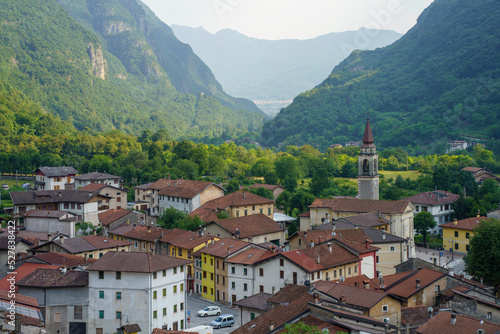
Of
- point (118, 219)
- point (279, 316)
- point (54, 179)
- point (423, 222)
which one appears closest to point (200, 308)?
point (279, 316)

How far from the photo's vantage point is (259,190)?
79625 mm

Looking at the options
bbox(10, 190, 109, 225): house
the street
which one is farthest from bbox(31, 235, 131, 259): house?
bbox(10, 190, 109, 225): house

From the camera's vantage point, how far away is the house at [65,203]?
71125 mm

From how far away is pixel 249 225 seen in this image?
59.4 metres

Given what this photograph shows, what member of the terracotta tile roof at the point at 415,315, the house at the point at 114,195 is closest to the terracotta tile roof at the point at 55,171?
the house at the point at 114,195

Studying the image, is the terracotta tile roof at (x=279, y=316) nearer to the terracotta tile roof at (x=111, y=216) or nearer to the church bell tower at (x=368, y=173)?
the terracotta tile roof at (x=111, y=216)

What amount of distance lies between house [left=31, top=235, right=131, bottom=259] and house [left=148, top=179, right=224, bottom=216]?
2124 cm

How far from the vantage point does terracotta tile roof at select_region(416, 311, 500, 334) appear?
26.0 metres

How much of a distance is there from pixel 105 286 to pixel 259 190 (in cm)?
4233

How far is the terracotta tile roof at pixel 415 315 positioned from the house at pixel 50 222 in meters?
39.8

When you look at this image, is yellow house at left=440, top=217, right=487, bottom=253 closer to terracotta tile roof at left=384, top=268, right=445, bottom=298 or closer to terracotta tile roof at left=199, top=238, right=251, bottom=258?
terracotta tile roof at left=384, top=268, right=445, bottom=298

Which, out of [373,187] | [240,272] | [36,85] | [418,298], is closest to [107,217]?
[240,272]

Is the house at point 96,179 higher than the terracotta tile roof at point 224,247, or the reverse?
the house at point 96,179

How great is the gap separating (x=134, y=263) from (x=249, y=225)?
21107 millimetres
